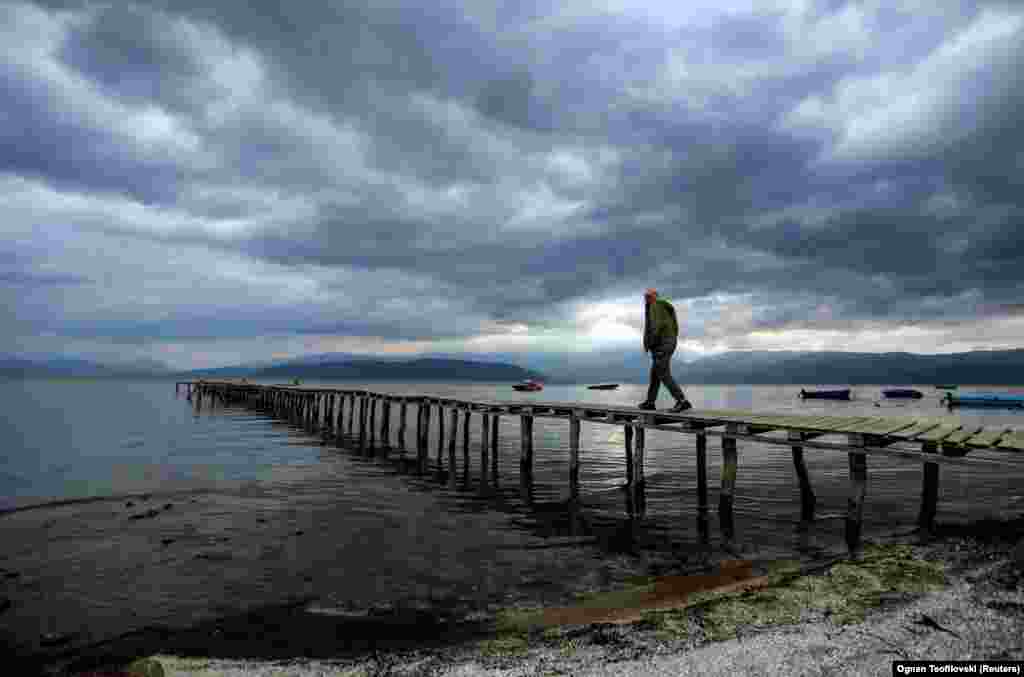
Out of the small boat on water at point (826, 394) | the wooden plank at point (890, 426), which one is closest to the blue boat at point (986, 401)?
the small boat on water at point (826, 394)

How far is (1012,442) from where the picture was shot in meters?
9.05

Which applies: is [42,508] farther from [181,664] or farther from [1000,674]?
[1000,674]

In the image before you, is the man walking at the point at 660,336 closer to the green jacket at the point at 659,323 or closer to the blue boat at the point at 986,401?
the green jacket at the point at 659,323

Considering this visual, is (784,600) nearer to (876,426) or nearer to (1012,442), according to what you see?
(1012,442)

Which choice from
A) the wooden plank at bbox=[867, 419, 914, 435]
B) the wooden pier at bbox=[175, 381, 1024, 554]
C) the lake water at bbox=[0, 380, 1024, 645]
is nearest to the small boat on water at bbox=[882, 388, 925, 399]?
the lake water at bbox=[0, 380, 1024, 645]

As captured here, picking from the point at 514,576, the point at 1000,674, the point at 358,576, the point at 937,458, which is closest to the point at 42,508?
the point at 358,576

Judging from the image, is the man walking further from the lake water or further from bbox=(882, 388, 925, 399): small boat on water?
bbox=(882, 388, 925, 399): small boat on water

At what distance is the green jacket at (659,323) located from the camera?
1448 cm

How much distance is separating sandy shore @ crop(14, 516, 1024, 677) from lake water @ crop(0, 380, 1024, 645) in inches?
39.3

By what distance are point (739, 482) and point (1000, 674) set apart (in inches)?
657

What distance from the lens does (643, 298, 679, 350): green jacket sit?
14484 millimetres

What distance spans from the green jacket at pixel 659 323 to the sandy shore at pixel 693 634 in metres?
6.91

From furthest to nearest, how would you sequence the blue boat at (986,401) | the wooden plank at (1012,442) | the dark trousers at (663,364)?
1. the blue boat at (986,401)
2. the dark trousers at (663,364)
3. the wooden plank at (1012,442)

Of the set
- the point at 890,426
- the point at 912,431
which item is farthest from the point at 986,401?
the point at 912,431
